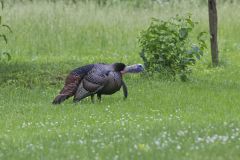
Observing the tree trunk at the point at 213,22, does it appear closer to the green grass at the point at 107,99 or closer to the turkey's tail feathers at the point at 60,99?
the green grass at the point at 107,99

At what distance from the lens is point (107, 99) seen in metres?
14.2

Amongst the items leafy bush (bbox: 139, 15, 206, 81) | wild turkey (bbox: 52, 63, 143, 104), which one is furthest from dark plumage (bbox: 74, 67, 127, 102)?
leafy bush (bbox: 139, 15, 206, 81)

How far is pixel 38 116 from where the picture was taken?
40.0 feet

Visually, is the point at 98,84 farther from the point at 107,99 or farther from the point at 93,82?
the point at 107,99

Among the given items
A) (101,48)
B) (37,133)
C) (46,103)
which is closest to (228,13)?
(101,48)

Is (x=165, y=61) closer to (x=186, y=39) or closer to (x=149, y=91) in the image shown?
(x=186, y=39)

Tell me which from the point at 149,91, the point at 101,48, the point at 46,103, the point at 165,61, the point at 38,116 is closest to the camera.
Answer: the point at 38,116

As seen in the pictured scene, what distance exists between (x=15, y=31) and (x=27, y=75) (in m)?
7.35

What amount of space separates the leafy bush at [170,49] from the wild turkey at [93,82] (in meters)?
3.13

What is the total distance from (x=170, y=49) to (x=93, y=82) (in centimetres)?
374

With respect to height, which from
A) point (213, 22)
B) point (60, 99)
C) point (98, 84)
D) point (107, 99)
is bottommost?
point (107, 99)

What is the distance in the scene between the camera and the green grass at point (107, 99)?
8891 millimetres

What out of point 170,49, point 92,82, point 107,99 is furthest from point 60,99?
point 170,49

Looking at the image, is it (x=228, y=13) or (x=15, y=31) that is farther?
(x=228, y=13)
